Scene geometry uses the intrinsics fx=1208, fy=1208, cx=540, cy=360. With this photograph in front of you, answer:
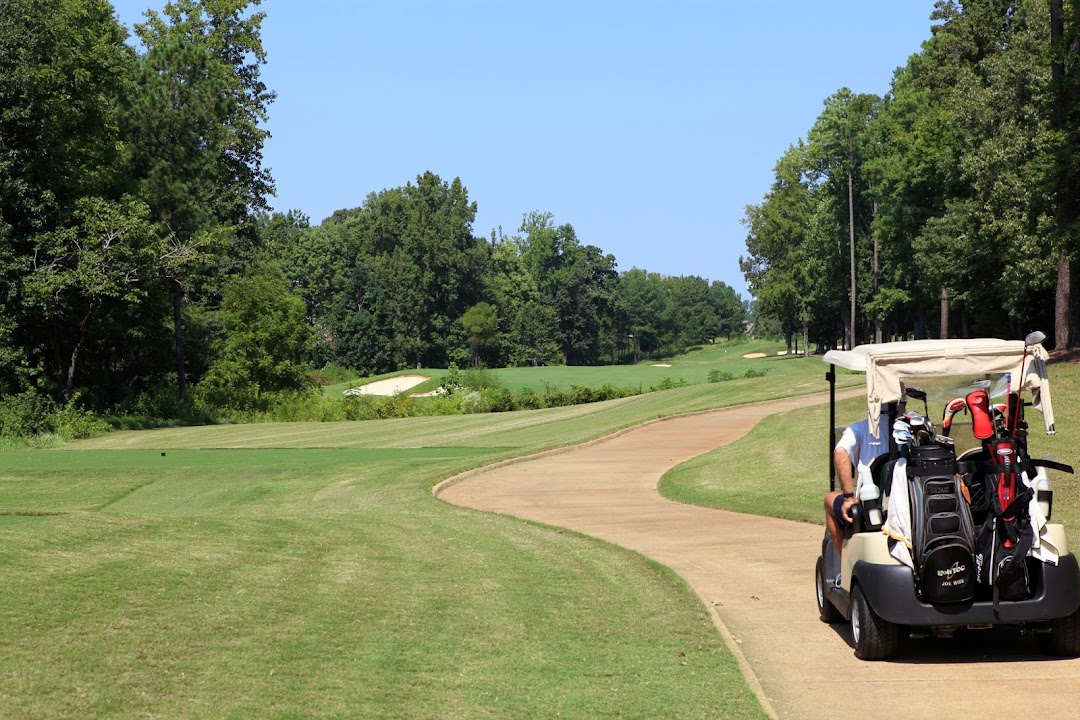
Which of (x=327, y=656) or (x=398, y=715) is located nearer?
(x=398, y=715)

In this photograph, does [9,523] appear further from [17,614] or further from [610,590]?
[610,590]

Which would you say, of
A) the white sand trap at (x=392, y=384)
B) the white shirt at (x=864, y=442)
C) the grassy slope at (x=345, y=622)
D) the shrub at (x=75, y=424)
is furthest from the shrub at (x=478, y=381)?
the white shirt at (x=864, y=442)

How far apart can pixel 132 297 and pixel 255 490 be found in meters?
24.9

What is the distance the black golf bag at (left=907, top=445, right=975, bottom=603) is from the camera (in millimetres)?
8773

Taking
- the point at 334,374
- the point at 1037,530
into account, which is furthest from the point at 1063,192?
the point at 334,374

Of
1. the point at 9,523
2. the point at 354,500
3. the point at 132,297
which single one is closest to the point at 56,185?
the point at 132,297

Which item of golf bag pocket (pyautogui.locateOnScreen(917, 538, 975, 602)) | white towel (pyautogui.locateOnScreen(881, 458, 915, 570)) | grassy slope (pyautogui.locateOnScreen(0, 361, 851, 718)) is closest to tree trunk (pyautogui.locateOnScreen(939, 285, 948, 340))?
grassy slope (pyautogui.locateOnScreen(0, 361, 851, 718))

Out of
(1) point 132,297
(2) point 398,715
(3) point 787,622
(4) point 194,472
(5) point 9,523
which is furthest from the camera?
(1) point 132,297

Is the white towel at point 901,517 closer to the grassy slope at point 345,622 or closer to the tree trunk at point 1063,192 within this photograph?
the grassy slope at point 345,622

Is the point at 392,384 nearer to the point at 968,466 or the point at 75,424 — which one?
the point at 75,424

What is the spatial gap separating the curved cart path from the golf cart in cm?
40

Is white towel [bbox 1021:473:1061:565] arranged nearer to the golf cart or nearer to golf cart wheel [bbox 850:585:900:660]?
the golf cart

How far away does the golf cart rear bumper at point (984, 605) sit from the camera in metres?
8.85

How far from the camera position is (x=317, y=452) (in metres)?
38.1
